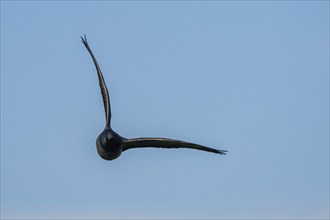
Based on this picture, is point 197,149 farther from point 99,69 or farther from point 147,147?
point 99,69

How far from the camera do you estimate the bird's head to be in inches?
1347

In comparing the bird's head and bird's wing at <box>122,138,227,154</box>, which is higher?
bird's wing at <box>122,138,227,154</box>

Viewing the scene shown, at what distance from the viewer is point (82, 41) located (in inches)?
1494

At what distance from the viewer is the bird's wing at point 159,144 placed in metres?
35.4

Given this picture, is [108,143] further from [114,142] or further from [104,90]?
[104,90]

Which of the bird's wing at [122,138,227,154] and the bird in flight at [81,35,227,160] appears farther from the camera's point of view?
the bird's wing at [122,138,227,154]

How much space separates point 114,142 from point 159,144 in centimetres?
317

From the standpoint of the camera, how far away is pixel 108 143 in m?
34.2

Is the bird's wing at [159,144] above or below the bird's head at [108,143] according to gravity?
above

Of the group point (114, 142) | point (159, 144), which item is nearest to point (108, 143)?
point (114, 142)

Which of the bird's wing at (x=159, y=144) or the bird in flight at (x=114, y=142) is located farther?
the bird's wing at (x=159, y=144)

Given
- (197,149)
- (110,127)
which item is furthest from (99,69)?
(197,149)

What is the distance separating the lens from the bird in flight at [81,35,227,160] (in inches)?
1351

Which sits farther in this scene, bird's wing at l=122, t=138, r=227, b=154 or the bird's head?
bird's wing at l=122, t=138, r=227, b=154
